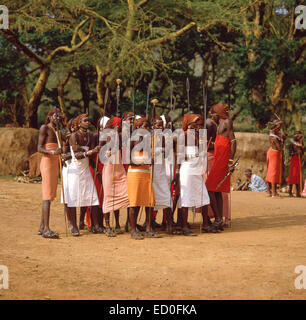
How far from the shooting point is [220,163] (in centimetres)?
860

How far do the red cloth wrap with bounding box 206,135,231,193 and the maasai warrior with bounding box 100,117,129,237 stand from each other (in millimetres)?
1330

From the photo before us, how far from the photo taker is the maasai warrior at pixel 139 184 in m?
7.81

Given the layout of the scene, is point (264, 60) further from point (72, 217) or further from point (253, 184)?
point (72, 217)

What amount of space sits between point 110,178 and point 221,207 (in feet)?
5.90

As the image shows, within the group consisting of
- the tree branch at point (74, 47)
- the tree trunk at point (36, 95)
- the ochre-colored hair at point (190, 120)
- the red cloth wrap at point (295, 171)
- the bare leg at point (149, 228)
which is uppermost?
the tree branch at point (74, 47)

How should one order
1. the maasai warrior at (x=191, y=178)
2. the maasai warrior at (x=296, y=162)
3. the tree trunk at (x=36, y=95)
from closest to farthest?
the maasai warrior at (x=191, y=178) < the maasai warrior at (x=296, y=162) < the tree trunk at (x=36, y=95)

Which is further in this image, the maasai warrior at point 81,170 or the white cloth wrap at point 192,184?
the white cloth wrap at point 192,184

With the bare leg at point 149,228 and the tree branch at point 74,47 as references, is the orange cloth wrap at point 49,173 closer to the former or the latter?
the bare leg at point 149,228

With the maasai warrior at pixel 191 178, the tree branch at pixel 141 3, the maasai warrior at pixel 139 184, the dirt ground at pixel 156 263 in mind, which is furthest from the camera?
the tree branch at pixel 141 3

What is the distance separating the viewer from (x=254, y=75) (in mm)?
18406

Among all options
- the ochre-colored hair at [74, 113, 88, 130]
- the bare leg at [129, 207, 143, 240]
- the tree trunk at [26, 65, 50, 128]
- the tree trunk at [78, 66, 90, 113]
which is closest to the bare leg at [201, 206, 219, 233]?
the bare leg at [129, 207, 143, 240]

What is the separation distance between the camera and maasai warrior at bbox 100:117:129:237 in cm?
801


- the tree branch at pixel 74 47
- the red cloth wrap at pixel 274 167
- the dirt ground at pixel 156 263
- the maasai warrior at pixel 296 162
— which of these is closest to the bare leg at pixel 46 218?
the dirt ground at pixel 156 263

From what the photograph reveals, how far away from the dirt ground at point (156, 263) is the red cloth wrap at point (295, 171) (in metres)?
4.76
